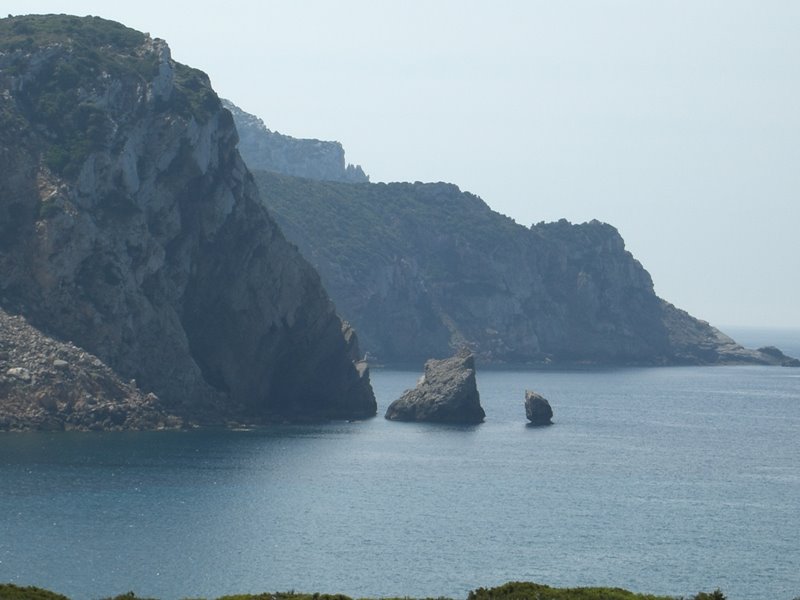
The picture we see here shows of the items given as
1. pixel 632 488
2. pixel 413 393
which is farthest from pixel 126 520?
pixel 413 393

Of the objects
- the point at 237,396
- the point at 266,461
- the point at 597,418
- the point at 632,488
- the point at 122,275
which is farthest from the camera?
the point at 597,418

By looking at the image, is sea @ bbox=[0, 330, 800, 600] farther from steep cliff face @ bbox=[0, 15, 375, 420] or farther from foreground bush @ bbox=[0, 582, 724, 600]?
foreground bush @ bbox=[0, 582, 724, 600]

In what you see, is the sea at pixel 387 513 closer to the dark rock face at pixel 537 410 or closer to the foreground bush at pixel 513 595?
the dark rock face at pixel 537 410

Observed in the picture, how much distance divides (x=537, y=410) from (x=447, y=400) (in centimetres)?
1220

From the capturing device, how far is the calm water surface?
83.8 m

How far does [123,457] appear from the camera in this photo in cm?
12606

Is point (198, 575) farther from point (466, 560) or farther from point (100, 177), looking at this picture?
point (100, 177)

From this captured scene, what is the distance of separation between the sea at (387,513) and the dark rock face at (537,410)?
53.0 ft

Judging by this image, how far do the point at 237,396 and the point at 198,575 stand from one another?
261 feet

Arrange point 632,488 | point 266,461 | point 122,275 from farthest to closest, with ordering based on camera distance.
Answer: point 122,275 < point 266,461 < point 632,488

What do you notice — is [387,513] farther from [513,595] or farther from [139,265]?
[139,265]

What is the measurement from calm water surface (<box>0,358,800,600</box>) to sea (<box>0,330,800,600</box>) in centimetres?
26

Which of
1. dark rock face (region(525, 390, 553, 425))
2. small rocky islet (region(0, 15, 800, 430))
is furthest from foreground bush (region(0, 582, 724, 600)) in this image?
dark rock face (region(525, 390, 553, 425))

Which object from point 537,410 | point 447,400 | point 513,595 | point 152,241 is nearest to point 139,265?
point 152,241
